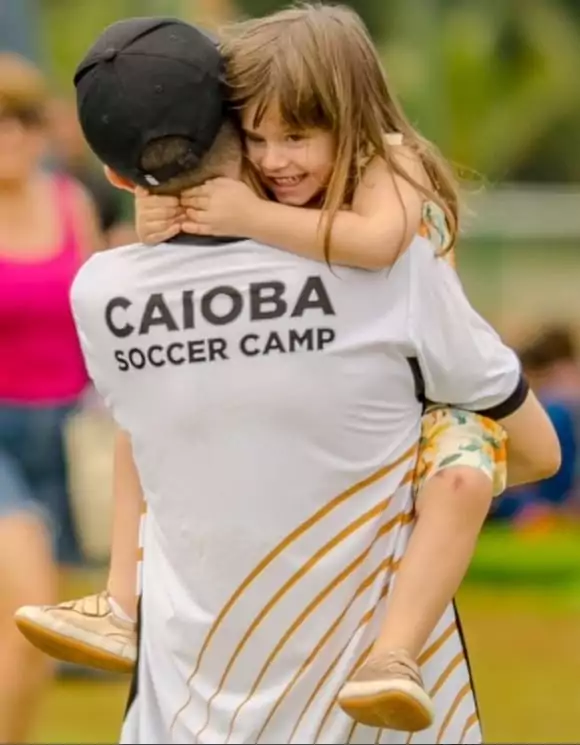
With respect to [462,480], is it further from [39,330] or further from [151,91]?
[39,330]

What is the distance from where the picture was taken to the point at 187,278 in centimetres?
331

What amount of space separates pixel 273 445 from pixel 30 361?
8.59ft

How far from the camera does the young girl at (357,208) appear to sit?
328 centimetres

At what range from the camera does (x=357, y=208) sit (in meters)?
3.35

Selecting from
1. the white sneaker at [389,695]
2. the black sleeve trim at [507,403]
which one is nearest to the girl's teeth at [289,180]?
the black sleeve trim at [507,403]

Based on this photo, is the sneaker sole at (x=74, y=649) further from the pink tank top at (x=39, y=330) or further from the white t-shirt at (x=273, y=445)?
the pink tank top at (x=39, y=330)

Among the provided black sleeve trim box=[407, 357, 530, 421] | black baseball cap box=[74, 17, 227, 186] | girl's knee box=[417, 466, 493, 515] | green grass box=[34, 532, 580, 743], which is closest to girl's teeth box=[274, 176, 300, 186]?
black baseball cap box=[74, 17, 227, 186]

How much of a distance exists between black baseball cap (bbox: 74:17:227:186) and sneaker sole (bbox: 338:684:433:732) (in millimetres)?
851

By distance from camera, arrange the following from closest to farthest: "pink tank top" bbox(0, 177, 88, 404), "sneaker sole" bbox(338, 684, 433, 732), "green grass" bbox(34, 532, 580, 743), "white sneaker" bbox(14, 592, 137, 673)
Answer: "sneaker sole" bbox(338, 684, 433, 732), "white sneaker" bbox(14, 592, 137, 673), "pink tank top" bbox(0, 177, 88, 404), "green grass" bbox(34, 532, 580, 743)

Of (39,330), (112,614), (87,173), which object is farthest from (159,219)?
(87,173)

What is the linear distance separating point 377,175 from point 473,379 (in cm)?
35

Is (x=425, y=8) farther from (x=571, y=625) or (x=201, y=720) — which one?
(x=201, y=720)

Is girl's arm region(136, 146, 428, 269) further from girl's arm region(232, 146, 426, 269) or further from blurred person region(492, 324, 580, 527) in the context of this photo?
blurred person region(492, 324, 580, 527)

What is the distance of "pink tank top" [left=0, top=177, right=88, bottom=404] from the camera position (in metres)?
5.79
